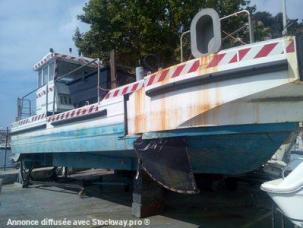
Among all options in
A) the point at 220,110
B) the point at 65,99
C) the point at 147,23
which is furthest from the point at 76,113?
the point at 147,23

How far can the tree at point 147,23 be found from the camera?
12438 mm

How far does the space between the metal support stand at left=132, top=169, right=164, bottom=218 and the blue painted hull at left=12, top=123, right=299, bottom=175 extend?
46cm

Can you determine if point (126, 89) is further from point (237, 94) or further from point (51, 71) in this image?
point (51, 71)

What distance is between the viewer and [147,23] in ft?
40.4

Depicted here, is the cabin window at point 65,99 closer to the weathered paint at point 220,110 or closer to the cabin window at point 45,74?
the cabin window at point 45,74

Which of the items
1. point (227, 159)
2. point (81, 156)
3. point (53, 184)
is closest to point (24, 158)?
point (53, 184)

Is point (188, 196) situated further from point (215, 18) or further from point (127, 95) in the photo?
point (215, 18)

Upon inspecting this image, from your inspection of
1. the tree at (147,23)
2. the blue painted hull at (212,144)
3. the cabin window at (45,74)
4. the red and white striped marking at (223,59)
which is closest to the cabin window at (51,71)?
the cabin window at (45,74)

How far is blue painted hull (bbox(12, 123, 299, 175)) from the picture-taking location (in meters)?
4.05

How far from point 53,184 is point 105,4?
7.11 meters

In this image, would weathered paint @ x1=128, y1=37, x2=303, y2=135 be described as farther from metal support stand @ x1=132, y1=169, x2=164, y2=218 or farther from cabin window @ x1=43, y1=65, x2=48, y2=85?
cabin window @ x1=43, y1=65, x2=48, y2=85

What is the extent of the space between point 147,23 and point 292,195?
32.2ft

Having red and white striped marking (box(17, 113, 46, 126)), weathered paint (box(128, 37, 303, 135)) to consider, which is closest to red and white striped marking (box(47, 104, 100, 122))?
red and white striped marking (box(17, 113, 46, 126))

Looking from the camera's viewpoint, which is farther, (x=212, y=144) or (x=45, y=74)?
(x=45, y=74)
